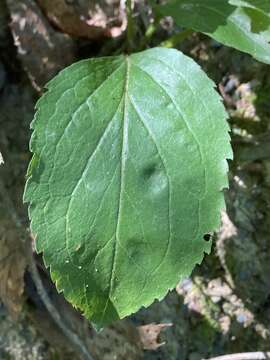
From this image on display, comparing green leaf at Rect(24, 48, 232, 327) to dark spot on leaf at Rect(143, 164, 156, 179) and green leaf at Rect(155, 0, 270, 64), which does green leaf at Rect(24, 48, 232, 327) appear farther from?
green leaf at Rect(155, 0, 270, 64)

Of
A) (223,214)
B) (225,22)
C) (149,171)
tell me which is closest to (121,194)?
(149,171)

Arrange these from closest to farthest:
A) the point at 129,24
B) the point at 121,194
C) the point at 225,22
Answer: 1. the point at 121,194
2. the point at 225,22
3. the point at 129,24

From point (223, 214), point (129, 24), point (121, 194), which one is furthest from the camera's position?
point (223, 214)

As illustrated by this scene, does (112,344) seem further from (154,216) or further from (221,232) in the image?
(154,216)

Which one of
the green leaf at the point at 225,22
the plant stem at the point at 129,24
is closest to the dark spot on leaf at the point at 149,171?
the green leaf at the point at 225,22

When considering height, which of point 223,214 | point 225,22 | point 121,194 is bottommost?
point 223,214

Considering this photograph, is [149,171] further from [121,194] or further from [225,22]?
[225,22]

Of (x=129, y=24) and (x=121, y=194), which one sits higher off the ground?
(x=129, y=24)

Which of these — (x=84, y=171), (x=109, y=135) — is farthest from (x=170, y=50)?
(x=84, y=171)
